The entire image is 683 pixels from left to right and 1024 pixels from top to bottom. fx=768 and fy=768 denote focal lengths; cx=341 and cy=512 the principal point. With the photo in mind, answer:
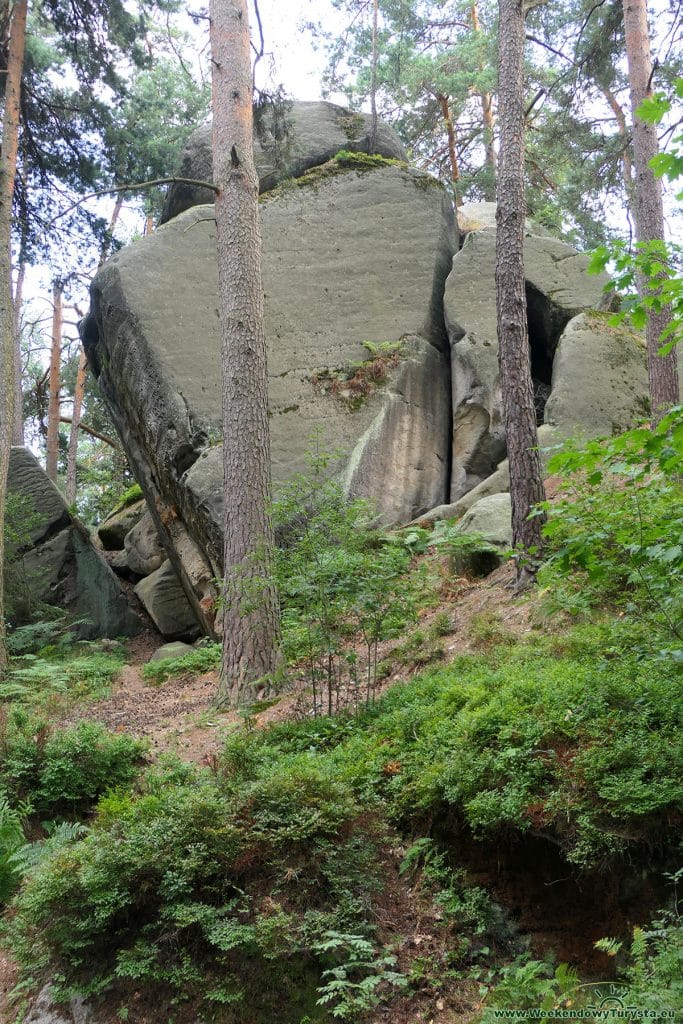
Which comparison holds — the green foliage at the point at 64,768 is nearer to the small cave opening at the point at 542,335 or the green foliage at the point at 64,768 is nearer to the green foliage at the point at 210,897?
the green foliage at the point at 210,897

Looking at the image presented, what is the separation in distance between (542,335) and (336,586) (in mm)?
8327

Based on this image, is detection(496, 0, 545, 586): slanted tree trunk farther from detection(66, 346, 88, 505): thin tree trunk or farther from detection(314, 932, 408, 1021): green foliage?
detection(66, 346, 88, 505): thin tree trunk

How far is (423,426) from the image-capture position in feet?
40.6

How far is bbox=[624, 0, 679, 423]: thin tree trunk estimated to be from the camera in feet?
32.4

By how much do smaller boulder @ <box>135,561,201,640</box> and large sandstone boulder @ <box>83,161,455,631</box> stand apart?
1382 mm

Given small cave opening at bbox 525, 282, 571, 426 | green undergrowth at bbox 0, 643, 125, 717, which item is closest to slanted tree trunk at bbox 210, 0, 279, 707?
green undergrowth at bbox 0, 643, 125, 717

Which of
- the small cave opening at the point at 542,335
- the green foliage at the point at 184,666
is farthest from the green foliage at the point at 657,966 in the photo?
the small cave opening at the point at 542,335

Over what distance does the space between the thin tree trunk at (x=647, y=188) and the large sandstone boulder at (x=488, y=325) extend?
1553mm

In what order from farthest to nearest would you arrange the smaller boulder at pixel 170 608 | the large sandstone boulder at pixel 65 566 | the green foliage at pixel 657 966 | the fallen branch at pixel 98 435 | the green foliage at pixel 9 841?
the fallen branch at pixel 98 435, the smaller boulder at pixel 170 608, the large sandstone boulder at pixel 65 566, the green foliage at pixel 9 841, the green foliage at pixel 657 966

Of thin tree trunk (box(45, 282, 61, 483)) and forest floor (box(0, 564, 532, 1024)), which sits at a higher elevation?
thin tree trunk (box(45, 282, 61, 483))

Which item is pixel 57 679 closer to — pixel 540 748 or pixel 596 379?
pixel 540 748

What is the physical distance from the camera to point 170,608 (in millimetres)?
13992

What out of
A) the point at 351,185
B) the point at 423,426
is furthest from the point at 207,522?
the point at 351,185

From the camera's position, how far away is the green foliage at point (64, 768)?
5953mm
